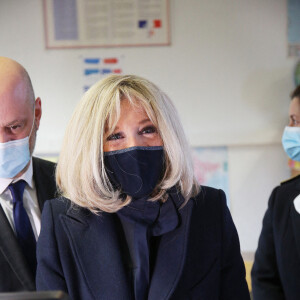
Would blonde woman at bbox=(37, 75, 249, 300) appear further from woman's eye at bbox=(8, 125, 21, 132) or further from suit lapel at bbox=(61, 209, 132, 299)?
woman's eye at bbox=(8, 125, 21, 132)

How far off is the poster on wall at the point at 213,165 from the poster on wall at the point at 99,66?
1084 mm

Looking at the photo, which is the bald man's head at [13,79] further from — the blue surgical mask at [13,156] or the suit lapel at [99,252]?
the suit lapel at [99,252]

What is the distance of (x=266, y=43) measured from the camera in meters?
4.00

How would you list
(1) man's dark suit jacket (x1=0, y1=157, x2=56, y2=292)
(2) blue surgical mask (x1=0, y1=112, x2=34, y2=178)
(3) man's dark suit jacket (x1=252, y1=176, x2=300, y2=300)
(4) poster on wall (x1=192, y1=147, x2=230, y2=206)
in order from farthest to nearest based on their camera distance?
(4) poster on wall (x1=192, y1=147, x2=230, y2=206)
(3) man's dark suit jacket (x1=252, y1=176, x2=300, y2=300)
(2) blue surgical mask (x1=0, y1=112, x2=34, y2=178)
(1) man's dark suit jacket (x1=0, y1=157, x2=56, y2=292)

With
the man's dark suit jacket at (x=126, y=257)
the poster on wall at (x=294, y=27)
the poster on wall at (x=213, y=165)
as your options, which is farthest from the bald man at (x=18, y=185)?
the poster on wall at (x=294, y=27)

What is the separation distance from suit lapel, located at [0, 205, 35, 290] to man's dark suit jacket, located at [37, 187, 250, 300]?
153mm

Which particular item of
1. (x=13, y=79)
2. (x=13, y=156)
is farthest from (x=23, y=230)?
(x=13, y=79)

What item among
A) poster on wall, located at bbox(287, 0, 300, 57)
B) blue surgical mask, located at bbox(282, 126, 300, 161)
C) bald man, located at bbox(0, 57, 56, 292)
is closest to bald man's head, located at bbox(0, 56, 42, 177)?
bald man, located at bbox(0, 57, 56, 292)

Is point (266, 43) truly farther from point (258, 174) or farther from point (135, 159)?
point (135, 159)

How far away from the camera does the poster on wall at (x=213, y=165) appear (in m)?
4.09

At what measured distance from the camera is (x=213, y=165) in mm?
4102

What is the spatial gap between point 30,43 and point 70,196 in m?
3.11

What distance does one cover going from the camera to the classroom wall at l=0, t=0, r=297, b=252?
3.96 m

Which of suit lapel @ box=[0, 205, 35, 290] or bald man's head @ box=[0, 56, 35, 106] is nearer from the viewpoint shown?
suit lapel @ box=[0, 205, 35, 290]
